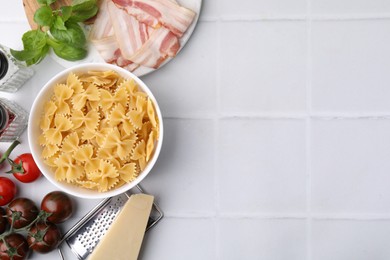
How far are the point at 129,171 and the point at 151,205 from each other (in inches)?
3.8

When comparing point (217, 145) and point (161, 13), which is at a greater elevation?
point (161, 13)

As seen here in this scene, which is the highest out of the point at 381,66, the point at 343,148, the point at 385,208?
the point at 381,66

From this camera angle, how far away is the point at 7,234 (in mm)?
948

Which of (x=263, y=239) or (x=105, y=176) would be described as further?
(x=263, y=239)

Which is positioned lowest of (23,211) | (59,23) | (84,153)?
(23,211)

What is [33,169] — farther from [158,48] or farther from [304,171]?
[304,171]

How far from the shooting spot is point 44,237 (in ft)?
3.25

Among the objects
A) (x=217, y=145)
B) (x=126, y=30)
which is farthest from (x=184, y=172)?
(x=126, y=30)

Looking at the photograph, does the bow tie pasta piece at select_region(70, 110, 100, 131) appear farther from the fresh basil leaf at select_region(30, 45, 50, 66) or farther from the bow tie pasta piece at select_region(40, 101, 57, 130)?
the fresh basil leaf at select_region(30, 45, 50, 66)

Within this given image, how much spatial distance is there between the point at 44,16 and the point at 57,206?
0.35 m

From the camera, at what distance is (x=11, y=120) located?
100 cm

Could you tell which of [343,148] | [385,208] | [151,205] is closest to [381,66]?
[343,148]

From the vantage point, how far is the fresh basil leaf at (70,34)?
951 millimetres

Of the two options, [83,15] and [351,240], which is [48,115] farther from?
[351,240]
